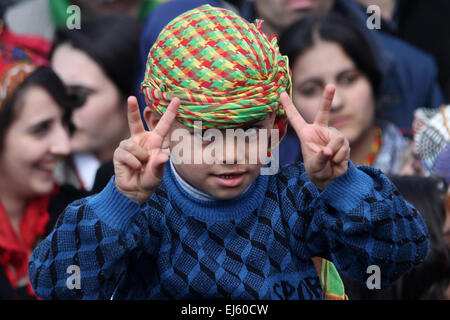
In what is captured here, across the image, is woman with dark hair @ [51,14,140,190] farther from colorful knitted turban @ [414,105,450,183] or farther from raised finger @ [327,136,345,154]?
raised finger @ [327,136,345,154]

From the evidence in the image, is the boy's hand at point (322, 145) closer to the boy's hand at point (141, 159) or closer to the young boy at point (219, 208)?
the young boy at point (219, 208)

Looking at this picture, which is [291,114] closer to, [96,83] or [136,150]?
[136,150]

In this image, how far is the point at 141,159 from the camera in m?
1.55

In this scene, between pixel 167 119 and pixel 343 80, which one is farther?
pixel 343 80

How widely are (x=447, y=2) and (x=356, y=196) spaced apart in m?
2.70

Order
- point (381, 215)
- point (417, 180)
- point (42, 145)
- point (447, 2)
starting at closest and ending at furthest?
point (381, 215)
point (417, 180)
point (42, 145)
point (447, 2)

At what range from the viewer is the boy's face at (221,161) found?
5.21ft

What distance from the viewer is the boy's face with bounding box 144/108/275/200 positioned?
1587mm

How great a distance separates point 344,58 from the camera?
3000mm

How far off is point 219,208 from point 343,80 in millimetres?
1478

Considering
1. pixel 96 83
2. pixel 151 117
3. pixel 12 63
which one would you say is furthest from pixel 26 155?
pixel 151 117

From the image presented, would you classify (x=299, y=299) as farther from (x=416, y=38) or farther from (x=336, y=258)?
(x=416, y=38)

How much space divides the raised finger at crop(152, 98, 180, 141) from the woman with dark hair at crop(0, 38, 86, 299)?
51.0 inches
